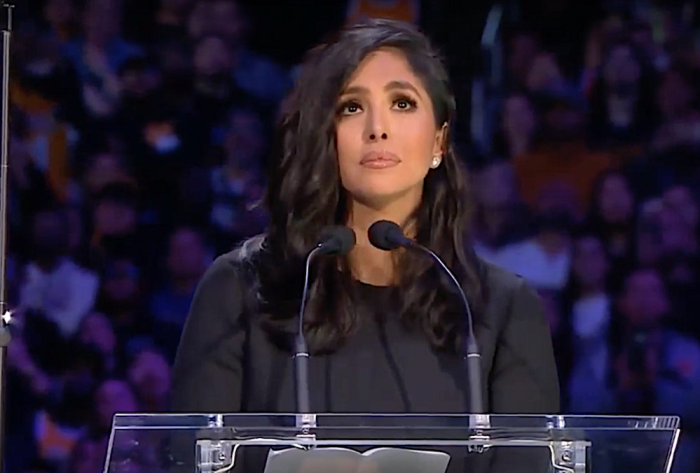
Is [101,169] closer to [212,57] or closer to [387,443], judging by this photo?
[212,57]

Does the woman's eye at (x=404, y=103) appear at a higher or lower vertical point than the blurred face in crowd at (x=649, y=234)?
lower

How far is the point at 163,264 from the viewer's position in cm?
284

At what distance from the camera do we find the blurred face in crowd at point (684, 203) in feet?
9.54

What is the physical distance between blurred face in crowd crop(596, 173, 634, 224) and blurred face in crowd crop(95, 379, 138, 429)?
1.25m

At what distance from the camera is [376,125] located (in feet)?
6.50

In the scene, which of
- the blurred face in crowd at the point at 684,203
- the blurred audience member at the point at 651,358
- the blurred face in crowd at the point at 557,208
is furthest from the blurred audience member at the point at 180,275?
the blurred face in crowd at the point at 684,203

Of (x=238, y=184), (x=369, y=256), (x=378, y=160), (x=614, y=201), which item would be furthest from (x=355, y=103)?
(x=614, y=201)

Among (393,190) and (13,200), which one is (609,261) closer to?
(393,190)

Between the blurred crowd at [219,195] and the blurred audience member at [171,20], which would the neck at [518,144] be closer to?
the blurred crowd at [219,195]

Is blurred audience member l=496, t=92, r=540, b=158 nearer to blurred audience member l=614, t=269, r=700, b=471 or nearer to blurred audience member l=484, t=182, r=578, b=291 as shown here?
blurred audience member l=484, t=182, r=578, b=291

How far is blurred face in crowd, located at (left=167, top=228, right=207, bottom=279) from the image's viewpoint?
284 centimetres

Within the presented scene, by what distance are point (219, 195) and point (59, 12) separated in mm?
624

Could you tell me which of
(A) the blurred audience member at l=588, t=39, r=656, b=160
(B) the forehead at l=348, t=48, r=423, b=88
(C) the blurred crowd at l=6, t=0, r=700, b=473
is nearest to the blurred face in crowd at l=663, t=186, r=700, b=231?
(C) the blurred crowd at l=6, t=0, r=700, b=473

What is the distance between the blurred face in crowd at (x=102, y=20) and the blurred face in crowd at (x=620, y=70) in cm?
124
